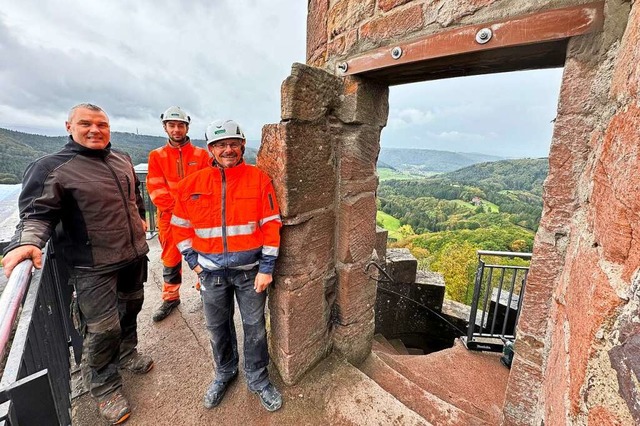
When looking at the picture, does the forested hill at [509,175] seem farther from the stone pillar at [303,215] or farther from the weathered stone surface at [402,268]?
the stone pillar at [303,215]

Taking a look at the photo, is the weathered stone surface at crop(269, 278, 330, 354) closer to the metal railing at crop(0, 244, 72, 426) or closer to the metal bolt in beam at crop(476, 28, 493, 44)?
the metal railing at crop(0, 244, 72, 426)

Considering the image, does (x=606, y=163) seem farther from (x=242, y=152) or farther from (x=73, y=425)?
(x=73, y=425)

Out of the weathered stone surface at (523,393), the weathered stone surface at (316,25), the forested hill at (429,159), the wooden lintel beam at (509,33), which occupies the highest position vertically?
the forested hill at (429,159)

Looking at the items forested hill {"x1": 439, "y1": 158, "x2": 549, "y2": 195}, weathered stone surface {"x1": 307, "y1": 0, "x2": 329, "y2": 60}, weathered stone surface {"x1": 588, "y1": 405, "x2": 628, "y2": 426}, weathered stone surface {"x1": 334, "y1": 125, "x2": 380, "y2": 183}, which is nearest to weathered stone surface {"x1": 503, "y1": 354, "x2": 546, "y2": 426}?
weathered stone surface {"x1": 588, "y1": 405, "x2": 628, "y2": 426}

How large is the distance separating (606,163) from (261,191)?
1.62 metres

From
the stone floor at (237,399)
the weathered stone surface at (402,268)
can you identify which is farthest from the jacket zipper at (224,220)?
the weathered stone surface at (402,268)

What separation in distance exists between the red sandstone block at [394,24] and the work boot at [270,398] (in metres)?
2.45

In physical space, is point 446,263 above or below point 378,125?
below

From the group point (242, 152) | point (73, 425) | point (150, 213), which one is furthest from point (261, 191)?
point (150, 213)

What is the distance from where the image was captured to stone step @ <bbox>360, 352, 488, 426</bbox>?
210cm

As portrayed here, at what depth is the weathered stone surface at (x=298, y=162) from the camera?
1806 mm

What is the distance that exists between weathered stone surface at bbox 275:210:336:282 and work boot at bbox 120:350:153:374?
1358 millimetres

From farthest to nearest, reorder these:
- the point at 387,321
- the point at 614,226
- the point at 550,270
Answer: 1. the point at 387,321
2. the point at 550,270
3. the point at 614,226

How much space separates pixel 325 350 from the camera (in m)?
2.46
